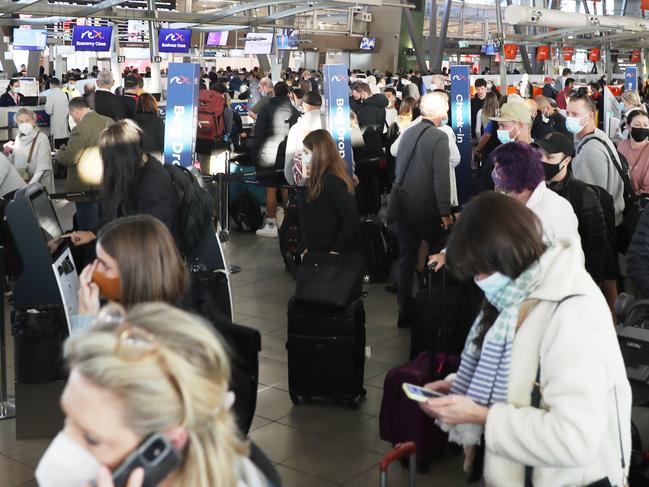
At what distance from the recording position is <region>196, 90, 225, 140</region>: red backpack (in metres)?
10.8

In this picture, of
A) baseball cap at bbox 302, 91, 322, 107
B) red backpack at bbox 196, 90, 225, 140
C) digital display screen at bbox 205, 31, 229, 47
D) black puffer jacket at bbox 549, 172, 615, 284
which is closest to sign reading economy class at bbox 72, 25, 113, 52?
digital display screen at bbox 205, 31, 229, 47

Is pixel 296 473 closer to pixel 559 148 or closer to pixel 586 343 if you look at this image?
pixel 559 148

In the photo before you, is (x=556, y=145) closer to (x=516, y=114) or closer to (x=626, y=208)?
(x=626, y=208)

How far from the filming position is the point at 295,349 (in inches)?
203

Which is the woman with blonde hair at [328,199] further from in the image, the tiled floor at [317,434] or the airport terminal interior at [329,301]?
the tiled floor at [317,434]

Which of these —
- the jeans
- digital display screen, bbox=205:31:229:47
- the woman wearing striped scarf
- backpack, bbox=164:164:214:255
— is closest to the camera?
the woman wearing striped scarf

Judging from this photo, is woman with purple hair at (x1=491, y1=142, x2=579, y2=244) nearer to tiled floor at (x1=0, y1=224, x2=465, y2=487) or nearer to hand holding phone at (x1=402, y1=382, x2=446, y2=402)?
tiled floor at (x1=0, y1=224, x2=465, y2=487)

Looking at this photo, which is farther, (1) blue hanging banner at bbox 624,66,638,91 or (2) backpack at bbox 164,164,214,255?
(1) blue hanging banner at bbox 624,66,638,91

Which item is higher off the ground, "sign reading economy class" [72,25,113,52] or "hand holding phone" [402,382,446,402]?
"sign reading economy class" [72,25,113,52]

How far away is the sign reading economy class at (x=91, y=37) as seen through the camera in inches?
952

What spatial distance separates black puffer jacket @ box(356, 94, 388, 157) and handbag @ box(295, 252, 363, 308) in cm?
460

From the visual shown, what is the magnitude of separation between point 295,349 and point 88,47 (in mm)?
21221

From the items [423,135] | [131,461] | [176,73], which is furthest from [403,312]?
[131,461]

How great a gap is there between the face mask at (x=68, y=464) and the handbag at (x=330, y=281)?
3562 mm
